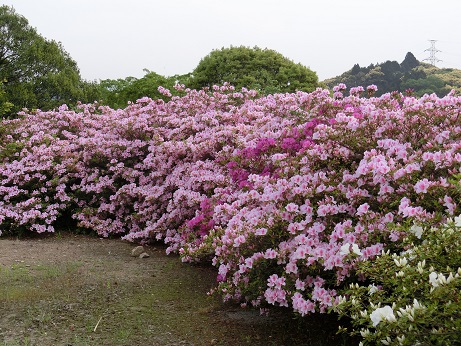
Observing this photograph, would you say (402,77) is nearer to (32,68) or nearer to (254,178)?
(32,68)

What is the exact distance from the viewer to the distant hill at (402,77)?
28.2 meters

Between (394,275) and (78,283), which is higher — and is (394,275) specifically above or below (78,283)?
above

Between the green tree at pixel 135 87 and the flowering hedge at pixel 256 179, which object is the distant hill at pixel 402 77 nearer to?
the green tree at pixel 135 87

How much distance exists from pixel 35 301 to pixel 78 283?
53 centimetres

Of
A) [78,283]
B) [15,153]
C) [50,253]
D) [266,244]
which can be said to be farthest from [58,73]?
[266,244]

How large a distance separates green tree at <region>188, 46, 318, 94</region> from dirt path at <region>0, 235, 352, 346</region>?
7.85 m

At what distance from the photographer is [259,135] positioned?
6008 mm

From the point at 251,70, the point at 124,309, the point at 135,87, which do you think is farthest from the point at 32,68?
the point at 124,309

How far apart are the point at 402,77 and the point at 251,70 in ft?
67.1

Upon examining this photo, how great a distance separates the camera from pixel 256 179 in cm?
435

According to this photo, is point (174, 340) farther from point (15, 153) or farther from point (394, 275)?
point (15, 153)

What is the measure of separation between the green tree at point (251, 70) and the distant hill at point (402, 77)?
16.1m

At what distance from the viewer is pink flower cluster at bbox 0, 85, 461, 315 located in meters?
3.32

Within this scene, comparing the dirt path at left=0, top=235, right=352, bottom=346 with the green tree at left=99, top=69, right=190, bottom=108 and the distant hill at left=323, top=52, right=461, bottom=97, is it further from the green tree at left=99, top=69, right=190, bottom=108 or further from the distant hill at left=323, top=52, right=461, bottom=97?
the distant hill at left=323, top=52, right=461, bottom=97
